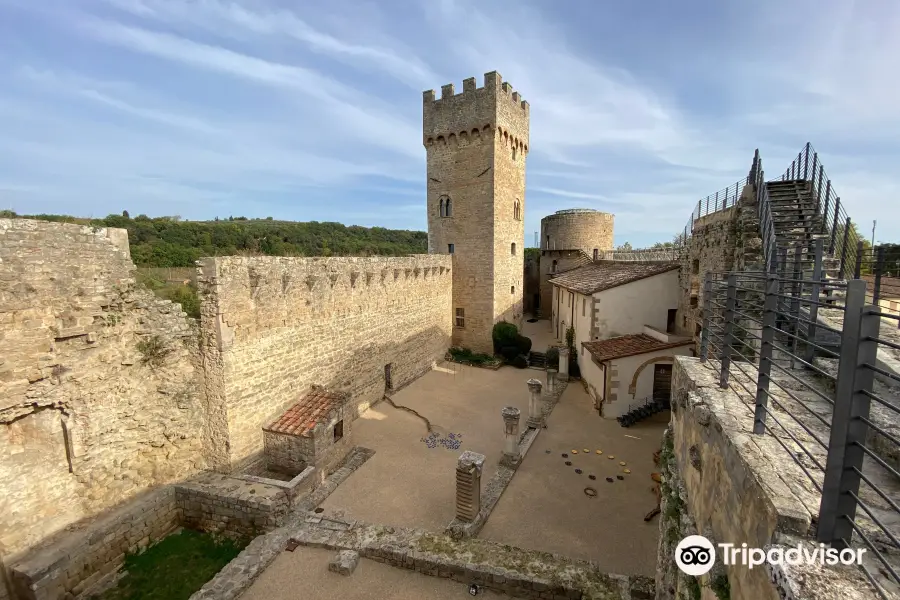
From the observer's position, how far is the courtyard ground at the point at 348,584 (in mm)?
6195

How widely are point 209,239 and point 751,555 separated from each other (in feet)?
94.6

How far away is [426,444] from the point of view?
1098cm

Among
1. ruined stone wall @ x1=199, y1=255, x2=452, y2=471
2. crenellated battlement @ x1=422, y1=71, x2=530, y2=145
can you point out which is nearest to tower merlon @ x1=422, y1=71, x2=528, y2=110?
→ crenellated battlement @ x1=422, y1=71, x2=530, y2=145

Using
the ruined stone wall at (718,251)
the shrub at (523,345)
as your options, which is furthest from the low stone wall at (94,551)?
the shrub at (523,345)

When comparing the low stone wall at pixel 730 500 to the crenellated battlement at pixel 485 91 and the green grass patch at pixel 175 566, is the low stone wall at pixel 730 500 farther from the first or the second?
the crenellated battlement at pixel 485 91

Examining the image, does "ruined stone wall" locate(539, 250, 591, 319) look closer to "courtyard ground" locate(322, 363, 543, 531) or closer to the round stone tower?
the round stone tower

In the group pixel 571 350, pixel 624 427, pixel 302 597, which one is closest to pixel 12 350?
pixel 302 597

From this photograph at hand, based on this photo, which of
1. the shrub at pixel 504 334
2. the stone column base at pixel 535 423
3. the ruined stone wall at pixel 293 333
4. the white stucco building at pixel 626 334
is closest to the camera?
the ruined stone wall at pixel 293 333

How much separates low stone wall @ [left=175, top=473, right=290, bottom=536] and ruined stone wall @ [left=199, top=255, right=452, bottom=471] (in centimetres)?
Result: 73

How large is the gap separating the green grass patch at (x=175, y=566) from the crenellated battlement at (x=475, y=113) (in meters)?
16.8

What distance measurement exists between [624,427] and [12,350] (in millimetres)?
13769

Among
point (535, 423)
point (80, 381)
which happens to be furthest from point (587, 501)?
point (80, 381)

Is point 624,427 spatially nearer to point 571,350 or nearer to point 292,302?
point 571,350

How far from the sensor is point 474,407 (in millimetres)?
13602
